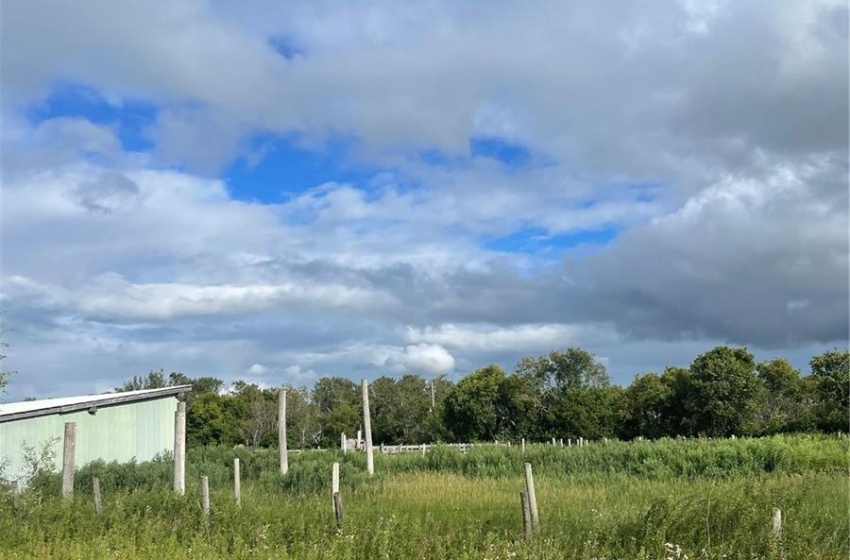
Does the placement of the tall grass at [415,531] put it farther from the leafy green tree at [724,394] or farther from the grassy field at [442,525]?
the leafy green tree at [724,394]

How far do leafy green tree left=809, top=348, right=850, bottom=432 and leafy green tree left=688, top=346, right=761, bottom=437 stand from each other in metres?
3.59

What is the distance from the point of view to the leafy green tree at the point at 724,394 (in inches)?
1761

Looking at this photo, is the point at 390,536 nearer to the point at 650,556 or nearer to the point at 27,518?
the point at 650,556

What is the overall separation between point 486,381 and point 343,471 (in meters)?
34.8

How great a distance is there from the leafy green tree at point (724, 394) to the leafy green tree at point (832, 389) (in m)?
3.59

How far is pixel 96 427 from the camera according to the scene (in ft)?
83.5

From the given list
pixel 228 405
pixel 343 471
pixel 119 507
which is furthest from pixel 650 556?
pixel 228 405

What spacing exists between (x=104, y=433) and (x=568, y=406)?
33.3m

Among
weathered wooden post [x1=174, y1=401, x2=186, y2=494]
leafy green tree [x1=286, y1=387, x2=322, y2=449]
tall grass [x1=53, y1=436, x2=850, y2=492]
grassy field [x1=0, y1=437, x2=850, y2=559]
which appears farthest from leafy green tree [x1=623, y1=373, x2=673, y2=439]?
weathered wooden post [x1=174, y1=401, x2=186, y2=494]

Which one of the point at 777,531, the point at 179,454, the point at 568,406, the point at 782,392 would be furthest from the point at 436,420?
the point at 777,531

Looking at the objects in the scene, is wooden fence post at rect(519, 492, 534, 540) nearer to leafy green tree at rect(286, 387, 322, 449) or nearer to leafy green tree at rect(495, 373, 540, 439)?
leafy green tree at rect(495, 373, 540, 439)

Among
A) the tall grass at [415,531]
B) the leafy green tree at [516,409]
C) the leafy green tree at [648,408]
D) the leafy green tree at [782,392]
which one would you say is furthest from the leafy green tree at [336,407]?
the tall grass at [415,531]

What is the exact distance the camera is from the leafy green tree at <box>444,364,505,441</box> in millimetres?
54562

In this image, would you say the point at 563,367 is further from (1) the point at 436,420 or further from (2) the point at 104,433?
(2) the point at 104,433
